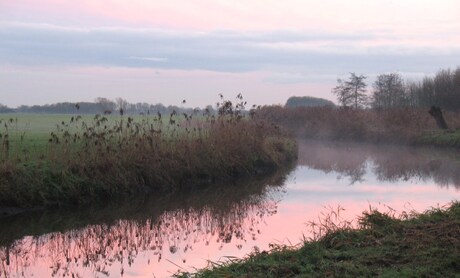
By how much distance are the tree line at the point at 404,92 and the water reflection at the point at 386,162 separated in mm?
11793

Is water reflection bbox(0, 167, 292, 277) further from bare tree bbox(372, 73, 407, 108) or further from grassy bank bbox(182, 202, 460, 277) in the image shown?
bare tree bbox(372, 73, 407, 108)

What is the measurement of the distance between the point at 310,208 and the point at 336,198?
1.86 m

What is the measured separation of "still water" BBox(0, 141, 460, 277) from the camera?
793cm

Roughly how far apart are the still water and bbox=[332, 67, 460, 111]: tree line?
76.9 feet

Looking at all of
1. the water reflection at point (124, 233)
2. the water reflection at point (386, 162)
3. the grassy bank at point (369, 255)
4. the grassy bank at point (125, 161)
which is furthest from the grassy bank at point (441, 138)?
the grassy bank at point (369, 255)

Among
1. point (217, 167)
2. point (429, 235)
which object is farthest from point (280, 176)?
point (429, 235)

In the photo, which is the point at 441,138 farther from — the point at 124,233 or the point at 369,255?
the point at 369,255

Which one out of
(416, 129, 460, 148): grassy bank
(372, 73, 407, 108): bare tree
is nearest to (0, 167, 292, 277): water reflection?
(416, 129, 460, 148): grassy bank

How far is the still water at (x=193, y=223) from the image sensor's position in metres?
7.93

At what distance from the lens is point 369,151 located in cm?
2834

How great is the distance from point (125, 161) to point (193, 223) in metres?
3.26

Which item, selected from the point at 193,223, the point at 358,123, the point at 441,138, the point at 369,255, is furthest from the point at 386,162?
the point at 369,255

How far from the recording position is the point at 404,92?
47469 millimetres

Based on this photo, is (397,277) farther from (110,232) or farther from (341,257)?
(110,232)
